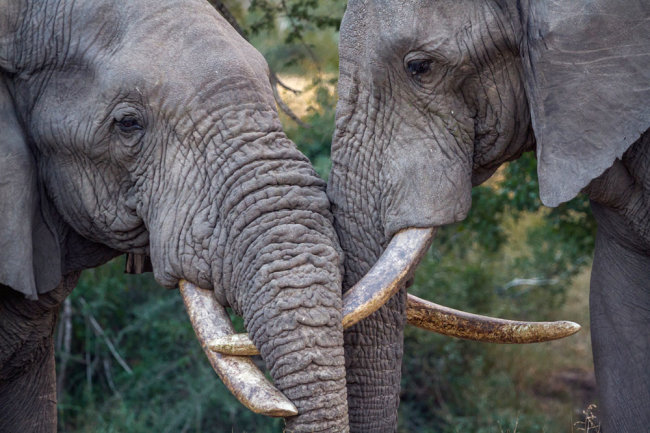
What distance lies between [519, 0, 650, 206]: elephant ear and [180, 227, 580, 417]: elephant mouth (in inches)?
18.5

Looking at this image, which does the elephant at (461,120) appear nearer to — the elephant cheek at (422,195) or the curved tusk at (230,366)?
the elephant cheek at (422,195)

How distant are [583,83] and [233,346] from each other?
1315 mm

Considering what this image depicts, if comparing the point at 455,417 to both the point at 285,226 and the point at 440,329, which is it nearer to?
the point at 440,329

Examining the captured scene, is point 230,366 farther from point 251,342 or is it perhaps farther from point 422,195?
point 422,195

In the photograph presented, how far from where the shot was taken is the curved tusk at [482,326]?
10.9ft

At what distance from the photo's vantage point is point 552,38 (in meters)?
2.94

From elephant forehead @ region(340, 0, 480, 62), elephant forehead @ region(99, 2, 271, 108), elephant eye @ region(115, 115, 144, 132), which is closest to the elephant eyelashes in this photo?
elephant eye @ region(115, 115, 144, 132)

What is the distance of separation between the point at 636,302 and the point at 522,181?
1864 mm

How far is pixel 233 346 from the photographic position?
9.80 ft

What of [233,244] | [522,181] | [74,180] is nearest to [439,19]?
[233,244]

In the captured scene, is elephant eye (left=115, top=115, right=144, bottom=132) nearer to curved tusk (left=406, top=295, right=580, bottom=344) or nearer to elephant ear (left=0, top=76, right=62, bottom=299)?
elephant ear (left=0, top=76, right=62, bottom=299)

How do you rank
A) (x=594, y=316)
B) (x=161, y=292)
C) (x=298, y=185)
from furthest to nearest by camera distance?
(x=161, y=292) < (x=594, y=316) < (x=298, y=185)

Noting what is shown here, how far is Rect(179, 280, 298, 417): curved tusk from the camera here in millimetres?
2838

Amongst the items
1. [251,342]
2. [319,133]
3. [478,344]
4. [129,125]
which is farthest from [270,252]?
[478,344]
